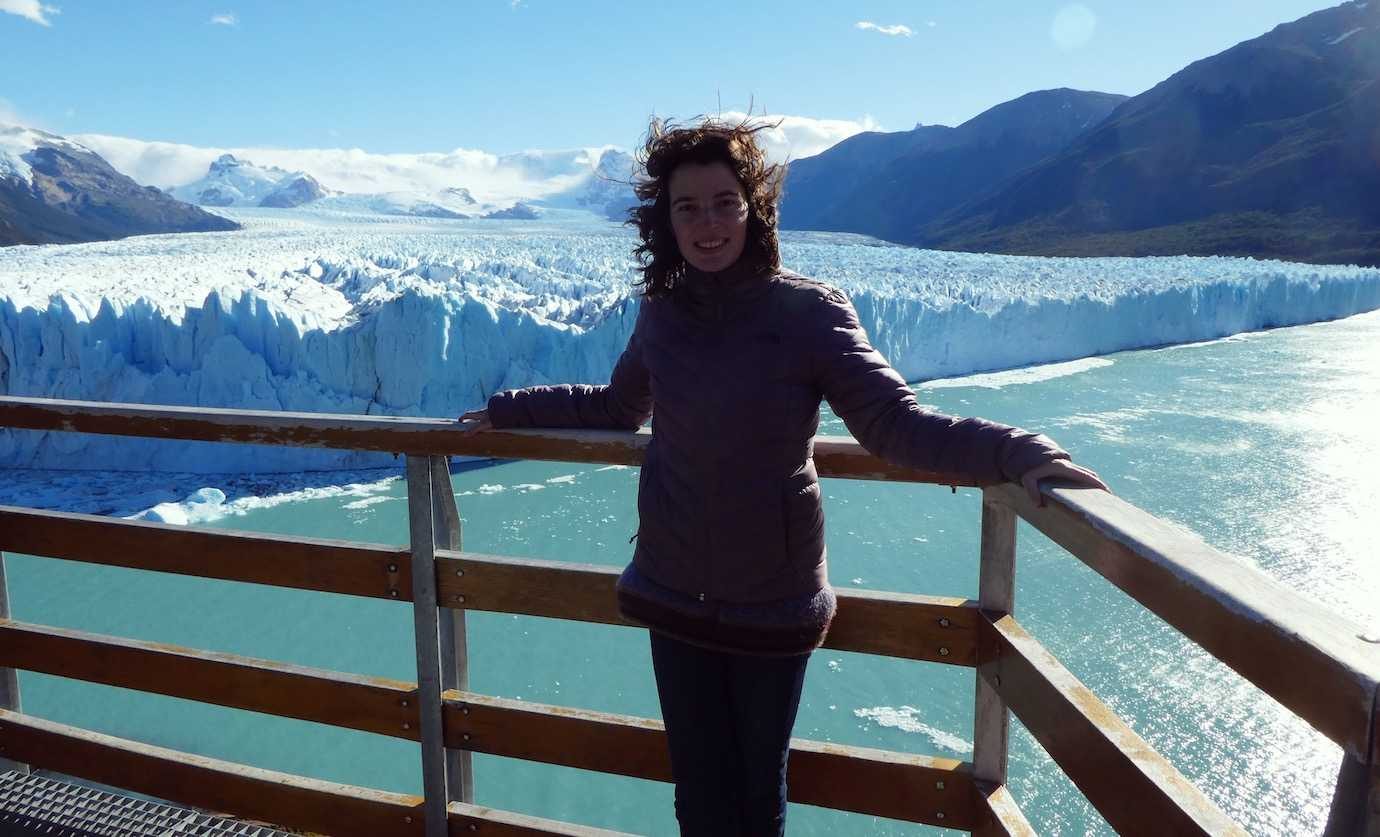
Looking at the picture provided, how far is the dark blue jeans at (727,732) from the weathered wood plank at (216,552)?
1.40 ft

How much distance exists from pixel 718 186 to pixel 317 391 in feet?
26.7

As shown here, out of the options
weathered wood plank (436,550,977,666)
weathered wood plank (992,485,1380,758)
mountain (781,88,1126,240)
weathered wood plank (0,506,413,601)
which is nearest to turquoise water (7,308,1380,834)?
weathered wood plank (0,506,413,601)

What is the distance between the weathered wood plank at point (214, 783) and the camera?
140 centimetres

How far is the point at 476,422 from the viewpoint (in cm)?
125

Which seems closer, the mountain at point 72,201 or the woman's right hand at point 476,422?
the woman's right hand at point 476,422

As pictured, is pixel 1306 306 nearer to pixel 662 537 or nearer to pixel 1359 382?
pixel 1359 382

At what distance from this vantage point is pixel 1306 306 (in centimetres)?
1658

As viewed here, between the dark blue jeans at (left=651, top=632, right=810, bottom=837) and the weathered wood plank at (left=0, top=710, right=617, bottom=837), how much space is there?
0.24m

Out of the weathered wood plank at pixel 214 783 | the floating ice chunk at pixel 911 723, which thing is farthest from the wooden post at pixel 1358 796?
the floating ice chunk at pixel 911 723

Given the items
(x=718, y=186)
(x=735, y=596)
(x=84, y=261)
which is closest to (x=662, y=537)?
(x=735, y=596)

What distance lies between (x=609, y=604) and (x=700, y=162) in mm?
563

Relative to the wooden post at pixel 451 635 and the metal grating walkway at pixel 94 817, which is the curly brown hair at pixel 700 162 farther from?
the metal grating walkway at pixel 94 817

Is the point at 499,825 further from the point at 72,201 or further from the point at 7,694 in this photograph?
the point at 72,201

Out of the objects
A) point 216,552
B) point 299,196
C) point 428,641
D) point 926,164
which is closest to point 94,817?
point 216,552
